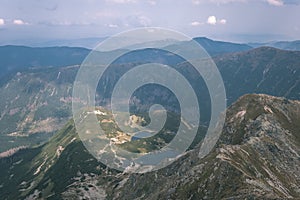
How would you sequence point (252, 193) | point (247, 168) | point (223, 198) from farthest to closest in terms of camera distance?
1. point (247, 168)
2. point (223, 198)
3. point (252, 193)

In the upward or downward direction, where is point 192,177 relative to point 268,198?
downward

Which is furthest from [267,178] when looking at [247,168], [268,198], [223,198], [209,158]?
[268,198]

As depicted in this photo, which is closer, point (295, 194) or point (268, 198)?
point (268, 198)

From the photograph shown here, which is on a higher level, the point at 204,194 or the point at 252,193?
the point at 252,193

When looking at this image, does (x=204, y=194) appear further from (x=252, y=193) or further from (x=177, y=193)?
(x=252, y=193)

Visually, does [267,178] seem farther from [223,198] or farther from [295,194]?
[223,198]

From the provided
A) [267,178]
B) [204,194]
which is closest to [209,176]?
[204,194]

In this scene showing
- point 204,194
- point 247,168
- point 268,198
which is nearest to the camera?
point 268,198

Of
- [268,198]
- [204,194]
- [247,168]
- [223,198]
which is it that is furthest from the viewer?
[247,168]

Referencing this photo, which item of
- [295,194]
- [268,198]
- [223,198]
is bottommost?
[295,194]
